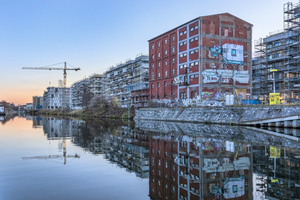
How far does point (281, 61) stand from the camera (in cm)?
6988

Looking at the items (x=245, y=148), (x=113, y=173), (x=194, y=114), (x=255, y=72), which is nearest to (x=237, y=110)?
(x=194, y=114)

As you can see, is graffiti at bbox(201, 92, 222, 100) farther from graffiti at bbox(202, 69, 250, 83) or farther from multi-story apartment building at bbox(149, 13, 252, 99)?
graffiti at bbox(202, 69, 250, 83)

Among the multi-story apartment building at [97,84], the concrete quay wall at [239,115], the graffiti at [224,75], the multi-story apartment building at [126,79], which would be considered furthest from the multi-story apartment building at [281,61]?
the multi-story apartment building at [97,84]

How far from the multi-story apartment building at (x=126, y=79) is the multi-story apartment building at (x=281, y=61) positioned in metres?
37.5

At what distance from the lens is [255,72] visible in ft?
263

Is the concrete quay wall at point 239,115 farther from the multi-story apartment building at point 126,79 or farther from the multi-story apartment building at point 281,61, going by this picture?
the multi-story apartment building at point 126,79

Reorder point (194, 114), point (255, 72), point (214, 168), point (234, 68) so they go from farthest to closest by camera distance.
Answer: point (255, 72)
point (234, 68)
point (194, 114)
point (214, 168)

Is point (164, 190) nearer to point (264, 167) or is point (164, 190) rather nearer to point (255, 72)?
point (264, 167)

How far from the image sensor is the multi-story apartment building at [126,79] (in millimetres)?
97812

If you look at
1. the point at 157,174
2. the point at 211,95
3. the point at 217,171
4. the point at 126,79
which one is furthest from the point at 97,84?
the point at 217,171

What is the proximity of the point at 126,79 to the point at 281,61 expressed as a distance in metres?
62.5

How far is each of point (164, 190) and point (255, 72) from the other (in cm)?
7828

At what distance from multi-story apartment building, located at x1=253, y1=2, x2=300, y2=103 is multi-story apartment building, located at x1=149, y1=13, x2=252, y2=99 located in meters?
7.12

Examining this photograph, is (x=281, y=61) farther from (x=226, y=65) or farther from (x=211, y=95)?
(x=211, y=95)
